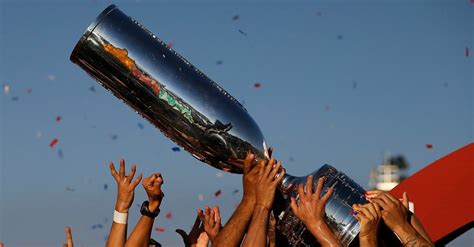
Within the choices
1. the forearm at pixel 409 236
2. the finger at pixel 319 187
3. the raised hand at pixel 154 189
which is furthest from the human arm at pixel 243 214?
the forearm at pixel 409 236

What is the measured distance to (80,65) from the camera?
24.0 ft

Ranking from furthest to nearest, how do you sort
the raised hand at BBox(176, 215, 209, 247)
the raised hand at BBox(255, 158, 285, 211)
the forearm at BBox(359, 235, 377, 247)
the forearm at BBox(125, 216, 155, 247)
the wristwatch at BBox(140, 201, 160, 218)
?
the raised hand at BBox(176, 215, 209, 247), the wristwatch at BBox(140, 201, 160, 218), the forearm at BBox(125, 216, 155, 247), the raised hand at BBox(255, 158, 285, 211), the forearm at BBox(359, 235, 377, 247)

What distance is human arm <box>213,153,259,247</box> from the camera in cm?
691

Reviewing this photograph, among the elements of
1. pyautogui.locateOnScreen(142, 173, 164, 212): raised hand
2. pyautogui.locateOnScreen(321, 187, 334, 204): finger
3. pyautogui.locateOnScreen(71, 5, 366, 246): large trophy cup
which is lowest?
pyautogui.locateOnScreen(321, 187, 334, 204): finger

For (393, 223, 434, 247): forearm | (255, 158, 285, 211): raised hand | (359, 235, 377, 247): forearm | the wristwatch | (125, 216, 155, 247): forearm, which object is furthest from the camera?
the wristwatch

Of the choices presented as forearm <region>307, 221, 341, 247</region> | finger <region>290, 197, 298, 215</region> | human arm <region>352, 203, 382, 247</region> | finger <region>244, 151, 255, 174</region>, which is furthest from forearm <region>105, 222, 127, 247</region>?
human arm <region>352, 203, 382, 247</region>

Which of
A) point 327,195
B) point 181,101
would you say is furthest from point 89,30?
point 327,195

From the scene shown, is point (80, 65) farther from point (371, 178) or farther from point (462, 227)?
point (371, 178)

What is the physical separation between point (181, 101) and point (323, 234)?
1.30 metres

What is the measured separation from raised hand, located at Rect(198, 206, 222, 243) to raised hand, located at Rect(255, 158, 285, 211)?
18.9 inches

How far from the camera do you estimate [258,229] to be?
22.3 ft

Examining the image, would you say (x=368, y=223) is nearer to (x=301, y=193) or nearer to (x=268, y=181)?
(x=301, y=193)

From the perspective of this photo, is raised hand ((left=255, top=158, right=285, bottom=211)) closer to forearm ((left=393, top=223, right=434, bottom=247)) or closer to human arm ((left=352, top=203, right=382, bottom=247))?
human arm ((left=352, top=203, right=382, bottom=247))

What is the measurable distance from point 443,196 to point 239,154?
8.44ft
